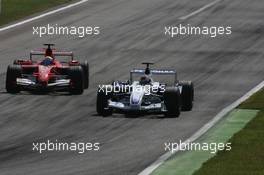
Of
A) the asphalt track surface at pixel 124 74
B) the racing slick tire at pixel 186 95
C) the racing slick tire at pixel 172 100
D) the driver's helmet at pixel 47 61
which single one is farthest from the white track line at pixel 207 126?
the driver's helmet at pixel 47 61

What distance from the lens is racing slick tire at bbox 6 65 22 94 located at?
37250mm

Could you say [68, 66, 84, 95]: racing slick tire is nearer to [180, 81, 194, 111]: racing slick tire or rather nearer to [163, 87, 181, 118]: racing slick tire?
[180, 81, 194, 111]: racing slick tire

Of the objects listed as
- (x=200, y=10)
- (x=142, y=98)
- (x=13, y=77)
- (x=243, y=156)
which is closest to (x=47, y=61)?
(x=13, y=77)

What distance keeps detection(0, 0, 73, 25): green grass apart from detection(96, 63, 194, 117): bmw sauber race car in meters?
20.6

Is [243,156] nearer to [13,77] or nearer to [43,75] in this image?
[43,75]

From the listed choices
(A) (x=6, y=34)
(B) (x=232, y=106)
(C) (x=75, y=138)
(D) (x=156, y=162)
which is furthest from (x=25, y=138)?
(A) (x=6, y=34)

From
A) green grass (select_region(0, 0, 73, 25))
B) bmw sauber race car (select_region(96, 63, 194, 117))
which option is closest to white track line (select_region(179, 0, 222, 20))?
green grass (select_region(0, 0, 73, 25))

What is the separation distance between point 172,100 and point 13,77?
21.1ft

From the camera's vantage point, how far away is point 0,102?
36.1m

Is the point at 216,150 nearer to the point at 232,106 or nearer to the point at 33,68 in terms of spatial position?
the point at 232,106

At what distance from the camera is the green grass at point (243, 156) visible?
82.3ft

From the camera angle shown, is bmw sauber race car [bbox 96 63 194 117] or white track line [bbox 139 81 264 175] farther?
bmw sauber race car [bbox 96 63 194 117]

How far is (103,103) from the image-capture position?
1318 inches

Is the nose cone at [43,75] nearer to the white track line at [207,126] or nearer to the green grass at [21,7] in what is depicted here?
the white track line at [207,126]
